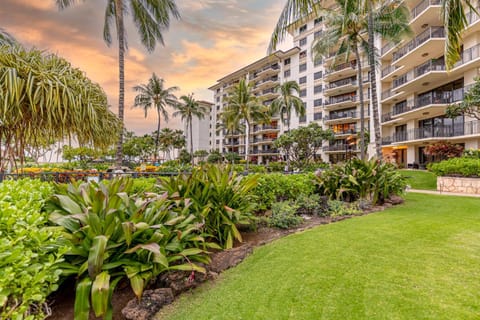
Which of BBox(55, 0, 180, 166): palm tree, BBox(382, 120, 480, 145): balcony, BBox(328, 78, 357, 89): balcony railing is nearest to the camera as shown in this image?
BBox(55, 0, 180, 166): palm tree

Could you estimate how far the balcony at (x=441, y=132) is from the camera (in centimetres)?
1898

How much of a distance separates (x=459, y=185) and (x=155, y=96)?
38.2 m

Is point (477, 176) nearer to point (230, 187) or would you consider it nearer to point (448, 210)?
point (448, 210)

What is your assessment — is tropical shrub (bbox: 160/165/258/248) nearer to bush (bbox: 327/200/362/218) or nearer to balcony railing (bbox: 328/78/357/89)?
bush (bbox: 327/200/362/218)

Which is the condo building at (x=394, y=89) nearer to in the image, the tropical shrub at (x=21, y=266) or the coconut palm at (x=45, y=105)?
the coconut palm at (x=45, y=105)

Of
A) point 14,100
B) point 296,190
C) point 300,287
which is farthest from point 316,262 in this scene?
point 14,100

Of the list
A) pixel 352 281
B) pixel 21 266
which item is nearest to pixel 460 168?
pixel 352 281

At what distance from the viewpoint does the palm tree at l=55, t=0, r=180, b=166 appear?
1187 centimetres

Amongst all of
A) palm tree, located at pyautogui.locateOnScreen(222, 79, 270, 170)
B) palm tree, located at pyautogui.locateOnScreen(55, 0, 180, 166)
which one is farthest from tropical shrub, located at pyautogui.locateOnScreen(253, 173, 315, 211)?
palm tree, located at pyautogui.locateOnScreen(222, 79, 270, 170)

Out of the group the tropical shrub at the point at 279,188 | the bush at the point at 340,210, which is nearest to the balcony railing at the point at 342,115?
the tropical shrub at the point at 279,188

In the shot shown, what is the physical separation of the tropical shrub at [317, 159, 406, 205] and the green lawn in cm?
322

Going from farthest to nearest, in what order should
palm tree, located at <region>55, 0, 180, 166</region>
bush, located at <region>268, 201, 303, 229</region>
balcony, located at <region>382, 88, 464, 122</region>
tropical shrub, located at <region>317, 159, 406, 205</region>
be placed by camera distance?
balcony, located at <region>382, 88, 464, 122</region>
palm tree, located at <region>55, 0, 180, 166</region>
tropical shrub, located at <region>317, 159, 406, 205</region>
bush, located at <region>268, 201, 303, 229</region>

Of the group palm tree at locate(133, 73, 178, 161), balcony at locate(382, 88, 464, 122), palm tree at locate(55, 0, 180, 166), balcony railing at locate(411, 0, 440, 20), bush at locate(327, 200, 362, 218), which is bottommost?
bush at locate(327, 200, 362, 218)

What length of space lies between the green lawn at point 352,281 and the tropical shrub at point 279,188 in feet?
6.06
